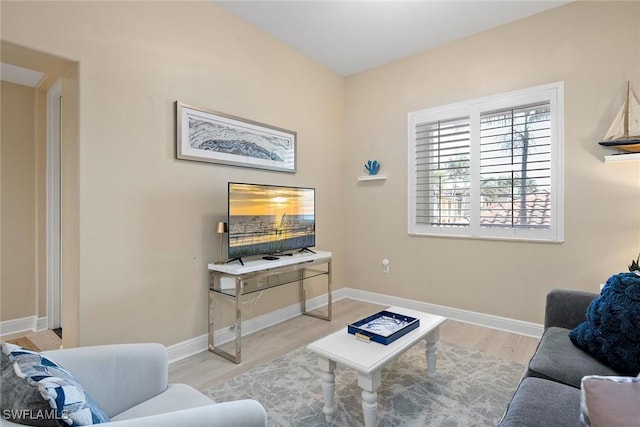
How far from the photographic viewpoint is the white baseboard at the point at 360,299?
8.87 feet

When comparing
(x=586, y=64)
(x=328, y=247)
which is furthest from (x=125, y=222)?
(x=586, y=64)

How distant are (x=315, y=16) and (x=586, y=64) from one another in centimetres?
241

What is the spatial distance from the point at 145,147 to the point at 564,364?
114 inches

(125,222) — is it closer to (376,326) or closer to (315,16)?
(376,326)

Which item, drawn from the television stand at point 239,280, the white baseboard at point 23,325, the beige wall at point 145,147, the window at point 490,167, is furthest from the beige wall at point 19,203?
the window at point 490,167

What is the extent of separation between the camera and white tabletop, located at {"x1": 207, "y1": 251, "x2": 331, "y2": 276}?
2574 mm

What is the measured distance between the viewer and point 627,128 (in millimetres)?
2461

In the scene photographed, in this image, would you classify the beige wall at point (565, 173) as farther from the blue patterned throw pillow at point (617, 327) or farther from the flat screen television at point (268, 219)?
the blue patterned throw pillow at point (617, 327)

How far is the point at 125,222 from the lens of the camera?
7.63ft

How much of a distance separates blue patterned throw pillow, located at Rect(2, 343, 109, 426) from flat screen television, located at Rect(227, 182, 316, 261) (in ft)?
5.63

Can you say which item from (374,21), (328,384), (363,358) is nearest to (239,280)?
(328,384)

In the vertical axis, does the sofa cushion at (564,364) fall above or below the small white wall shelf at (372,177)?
below

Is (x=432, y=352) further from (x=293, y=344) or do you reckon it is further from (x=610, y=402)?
(x=610, y=402)

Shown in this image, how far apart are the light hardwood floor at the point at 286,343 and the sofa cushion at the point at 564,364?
1.00 metres
